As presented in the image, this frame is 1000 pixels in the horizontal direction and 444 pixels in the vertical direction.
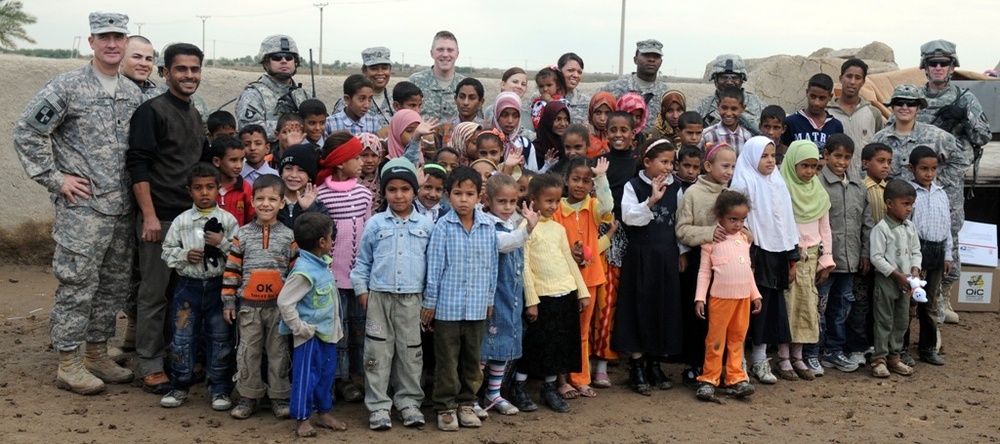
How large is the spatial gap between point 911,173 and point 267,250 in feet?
15.7

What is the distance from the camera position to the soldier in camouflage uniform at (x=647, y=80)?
8.11 metres

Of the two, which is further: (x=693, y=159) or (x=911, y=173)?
(x=911, y=173)

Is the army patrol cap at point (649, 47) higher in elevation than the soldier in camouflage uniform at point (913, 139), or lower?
higher

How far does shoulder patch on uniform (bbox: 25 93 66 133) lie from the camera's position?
224 inches

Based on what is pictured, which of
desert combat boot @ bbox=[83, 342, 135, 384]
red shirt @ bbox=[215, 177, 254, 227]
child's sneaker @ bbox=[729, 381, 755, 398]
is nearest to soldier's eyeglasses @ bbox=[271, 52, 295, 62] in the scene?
red shirt @ bbox=[215, 177, 254, 227]

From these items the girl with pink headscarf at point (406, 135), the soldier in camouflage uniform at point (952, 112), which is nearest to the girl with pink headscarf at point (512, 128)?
the girl with pink headscarf at point (406, 135)

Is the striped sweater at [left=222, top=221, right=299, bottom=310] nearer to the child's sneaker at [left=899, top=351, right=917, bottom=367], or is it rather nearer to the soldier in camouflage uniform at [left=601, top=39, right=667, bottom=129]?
the soldier in camouflage uniform at [left=601, top=39, right=667, bottom=129]

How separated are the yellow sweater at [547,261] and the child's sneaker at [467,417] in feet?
2.26

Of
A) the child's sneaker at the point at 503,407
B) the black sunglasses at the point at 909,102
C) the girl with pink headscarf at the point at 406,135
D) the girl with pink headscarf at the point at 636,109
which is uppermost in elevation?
the black sunglasses at the point at 909,102

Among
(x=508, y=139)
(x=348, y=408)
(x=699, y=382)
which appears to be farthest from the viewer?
(x=508, y=139)

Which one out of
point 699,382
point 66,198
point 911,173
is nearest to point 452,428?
point 699,382

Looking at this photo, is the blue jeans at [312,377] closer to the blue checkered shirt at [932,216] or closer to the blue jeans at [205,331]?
the blue jeans at [205,331]

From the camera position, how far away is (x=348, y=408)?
5.79 m

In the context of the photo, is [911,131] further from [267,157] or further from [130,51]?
[130,51]
